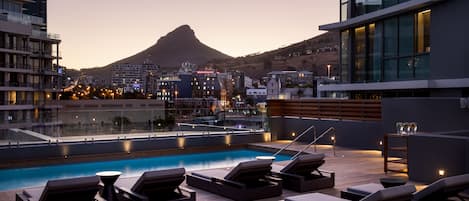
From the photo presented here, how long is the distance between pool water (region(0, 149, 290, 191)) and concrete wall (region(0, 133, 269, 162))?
0.48 m

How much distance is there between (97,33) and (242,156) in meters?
71.8

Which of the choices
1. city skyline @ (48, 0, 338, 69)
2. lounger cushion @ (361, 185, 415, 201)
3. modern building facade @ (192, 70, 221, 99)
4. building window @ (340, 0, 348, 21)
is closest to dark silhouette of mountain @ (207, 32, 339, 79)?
city skyline @ (48, 0, 338, 69)

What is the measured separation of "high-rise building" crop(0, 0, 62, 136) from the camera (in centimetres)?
4462

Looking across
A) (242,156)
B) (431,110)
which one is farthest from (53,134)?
(431,110)

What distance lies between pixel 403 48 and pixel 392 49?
613mm

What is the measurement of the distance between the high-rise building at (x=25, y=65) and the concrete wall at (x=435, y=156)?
36.4 meters

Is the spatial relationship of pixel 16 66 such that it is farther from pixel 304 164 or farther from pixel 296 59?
pixel 296 59

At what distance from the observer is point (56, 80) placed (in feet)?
180

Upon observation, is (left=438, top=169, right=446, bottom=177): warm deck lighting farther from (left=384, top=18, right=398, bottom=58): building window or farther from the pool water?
(left=384, top=18, right=398, bottom=58): building window

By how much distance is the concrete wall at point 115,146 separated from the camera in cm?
1322

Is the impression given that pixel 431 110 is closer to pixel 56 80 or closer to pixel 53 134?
pixel 53 134

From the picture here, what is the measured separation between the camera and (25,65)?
48.2 meters

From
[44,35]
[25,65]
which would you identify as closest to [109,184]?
[25,65]

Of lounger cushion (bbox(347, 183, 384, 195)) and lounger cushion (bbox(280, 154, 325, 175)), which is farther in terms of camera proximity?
lounger cushion (bbox(280, 154, 325, 175))
